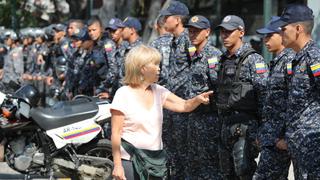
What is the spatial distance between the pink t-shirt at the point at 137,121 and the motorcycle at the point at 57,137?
2.46 metres

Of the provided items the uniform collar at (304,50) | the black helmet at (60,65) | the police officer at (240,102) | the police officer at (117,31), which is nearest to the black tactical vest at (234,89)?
the police officer at (240,102)

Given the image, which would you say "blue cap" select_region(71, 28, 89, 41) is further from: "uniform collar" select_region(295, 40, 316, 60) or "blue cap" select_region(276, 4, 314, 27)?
"uniform collar" select_region(295, 40, 316, 60)

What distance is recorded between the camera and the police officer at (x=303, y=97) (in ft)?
16.7

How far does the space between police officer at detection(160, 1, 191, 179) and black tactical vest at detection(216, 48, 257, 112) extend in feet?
2.91

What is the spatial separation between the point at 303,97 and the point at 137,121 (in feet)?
4.03

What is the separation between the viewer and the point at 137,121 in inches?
204

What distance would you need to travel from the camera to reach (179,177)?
7.59 m

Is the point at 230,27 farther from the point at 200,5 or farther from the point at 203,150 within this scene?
the point at 200,5

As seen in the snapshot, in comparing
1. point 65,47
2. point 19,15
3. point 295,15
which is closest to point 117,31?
point 65,47

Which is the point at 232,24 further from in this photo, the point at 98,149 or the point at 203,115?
the point at 98,149

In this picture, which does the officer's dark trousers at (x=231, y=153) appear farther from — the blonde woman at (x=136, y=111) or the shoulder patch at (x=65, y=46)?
the shoulder patch at (x=65, y=46)

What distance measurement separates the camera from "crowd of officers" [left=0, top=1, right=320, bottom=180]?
5.16 metres

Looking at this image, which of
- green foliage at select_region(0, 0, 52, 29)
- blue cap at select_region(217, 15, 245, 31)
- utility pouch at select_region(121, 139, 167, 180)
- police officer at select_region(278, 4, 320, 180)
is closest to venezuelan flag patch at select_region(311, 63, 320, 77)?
police officer at select_region(278, 4, 320, 180)

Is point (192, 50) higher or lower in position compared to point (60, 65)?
higher
